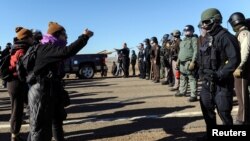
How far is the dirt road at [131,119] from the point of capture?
8016 mm

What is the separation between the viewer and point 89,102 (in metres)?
13.2

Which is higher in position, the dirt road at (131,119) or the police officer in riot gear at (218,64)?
the police officer in riot gear at (218,64)

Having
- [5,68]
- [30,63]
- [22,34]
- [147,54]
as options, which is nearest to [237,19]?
[22,34]

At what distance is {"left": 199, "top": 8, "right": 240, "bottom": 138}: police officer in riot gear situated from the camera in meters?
6.13

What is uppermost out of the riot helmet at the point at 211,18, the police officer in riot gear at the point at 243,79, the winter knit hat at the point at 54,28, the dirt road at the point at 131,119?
the riot helmet at the point at 211,18

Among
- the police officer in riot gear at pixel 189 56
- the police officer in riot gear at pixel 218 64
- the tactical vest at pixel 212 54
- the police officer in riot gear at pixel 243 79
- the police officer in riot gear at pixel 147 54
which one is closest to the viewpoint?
the police officer in riot gear at pixel 218 64

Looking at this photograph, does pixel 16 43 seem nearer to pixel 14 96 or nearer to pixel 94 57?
pixel 14 96

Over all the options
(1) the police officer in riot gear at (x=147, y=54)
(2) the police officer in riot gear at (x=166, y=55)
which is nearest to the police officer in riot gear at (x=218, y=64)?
(2) the police officer in riot gear at (x=166, y=55)

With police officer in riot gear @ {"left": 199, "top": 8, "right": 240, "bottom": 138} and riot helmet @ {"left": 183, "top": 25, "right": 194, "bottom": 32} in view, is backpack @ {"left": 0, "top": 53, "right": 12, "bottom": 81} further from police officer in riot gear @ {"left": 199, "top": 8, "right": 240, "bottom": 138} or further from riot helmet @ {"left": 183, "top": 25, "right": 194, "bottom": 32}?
riot helmet @ {"left": 183, "top": 25, "right": 194, "bottom": 32}

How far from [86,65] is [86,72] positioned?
40cm

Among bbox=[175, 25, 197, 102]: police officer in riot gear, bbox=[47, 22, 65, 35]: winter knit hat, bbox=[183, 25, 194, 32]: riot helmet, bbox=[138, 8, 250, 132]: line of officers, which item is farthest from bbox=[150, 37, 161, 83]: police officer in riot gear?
bbox=[47, 22, 65, 35]: winter knit hat

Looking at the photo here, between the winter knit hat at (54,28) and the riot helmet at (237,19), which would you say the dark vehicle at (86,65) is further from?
the winter knit hat at (54,28)

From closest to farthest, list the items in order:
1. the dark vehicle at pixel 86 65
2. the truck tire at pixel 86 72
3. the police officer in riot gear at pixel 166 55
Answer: the police officer in riot gear at pixel 166 55 < the dark vehicle at pixel 86 65 < the truck tire at pixel 86 72

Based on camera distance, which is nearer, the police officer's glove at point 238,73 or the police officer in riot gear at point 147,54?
the police officer's glove at point 238,73
